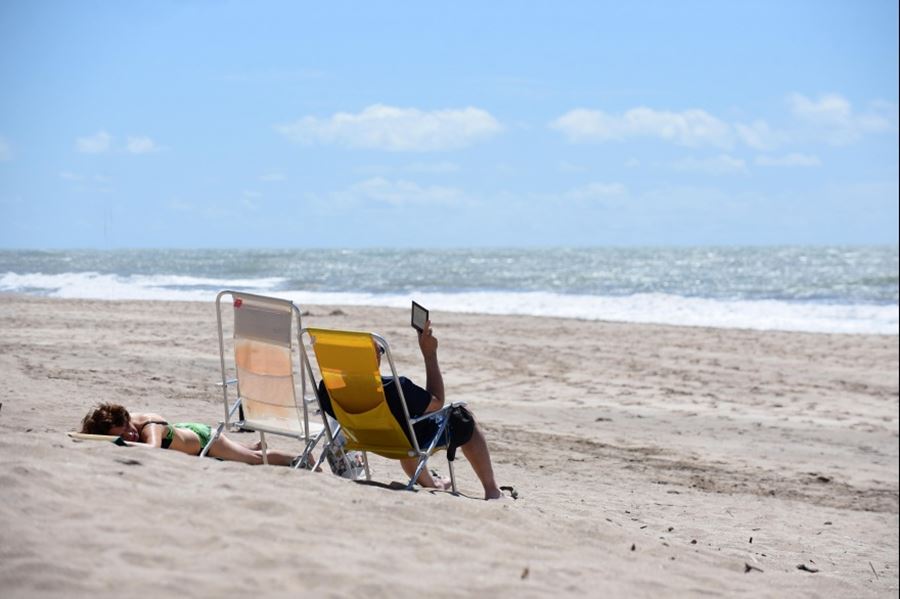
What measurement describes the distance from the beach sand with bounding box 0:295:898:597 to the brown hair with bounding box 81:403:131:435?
0.36 meters

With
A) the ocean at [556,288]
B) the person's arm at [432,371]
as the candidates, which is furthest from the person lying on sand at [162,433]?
the ocean at [556,288]

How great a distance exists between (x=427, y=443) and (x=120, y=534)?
2232 mm

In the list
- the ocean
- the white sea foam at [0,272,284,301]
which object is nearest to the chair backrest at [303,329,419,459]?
the ocean

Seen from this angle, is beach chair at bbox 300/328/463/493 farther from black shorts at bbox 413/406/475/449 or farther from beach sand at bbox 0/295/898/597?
beach sand at bbox 0/295/898/597

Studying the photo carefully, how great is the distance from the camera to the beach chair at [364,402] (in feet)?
17.8

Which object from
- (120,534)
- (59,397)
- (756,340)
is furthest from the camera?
(756,340)

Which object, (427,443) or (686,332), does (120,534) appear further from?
(686,332)

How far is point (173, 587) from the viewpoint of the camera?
3.25m

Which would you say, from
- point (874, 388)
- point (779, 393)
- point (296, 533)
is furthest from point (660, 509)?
point (874, 388)

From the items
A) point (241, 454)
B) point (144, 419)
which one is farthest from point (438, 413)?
point (144, 419)

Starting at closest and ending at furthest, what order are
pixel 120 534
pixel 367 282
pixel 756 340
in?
pixel 120 534 → pixel 756 340 → pixel 367 282

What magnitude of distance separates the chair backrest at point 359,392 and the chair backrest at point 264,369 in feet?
1.02

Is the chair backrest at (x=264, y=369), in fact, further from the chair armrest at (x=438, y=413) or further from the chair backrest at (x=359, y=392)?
the chair armrest at (x=438, y=413)

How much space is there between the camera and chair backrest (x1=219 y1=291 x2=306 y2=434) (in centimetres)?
581
